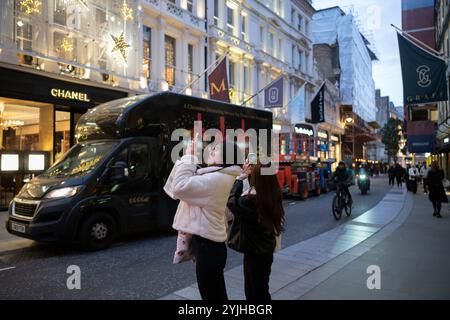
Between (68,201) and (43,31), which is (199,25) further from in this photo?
(68,201)

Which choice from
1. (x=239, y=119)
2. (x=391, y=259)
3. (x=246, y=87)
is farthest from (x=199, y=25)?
(x=391, y=259)

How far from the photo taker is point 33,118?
13.7 metres

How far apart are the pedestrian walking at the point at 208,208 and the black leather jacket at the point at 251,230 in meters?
0.39

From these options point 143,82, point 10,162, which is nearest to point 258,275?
point 10,162

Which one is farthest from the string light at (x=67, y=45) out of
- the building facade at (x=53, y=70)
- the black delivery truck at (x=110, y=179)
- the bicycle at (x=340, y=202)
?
the bicycle at (x=340, y=202)

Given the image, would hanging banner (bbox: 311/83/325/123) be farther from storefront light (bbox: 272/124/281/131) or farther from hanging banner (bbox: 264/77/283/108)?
hanging banner (bbox: 264/77/283/108)

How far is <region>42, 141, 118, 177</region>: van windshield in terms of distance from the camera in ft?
23.3

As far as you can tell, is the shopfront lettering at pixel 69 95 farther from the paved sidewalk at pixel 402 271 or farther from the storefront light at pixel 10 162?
the paved sidewalk at pixel 402 271

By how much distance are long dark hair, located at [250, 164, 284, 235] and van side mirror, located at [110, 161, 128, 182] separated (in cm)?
433

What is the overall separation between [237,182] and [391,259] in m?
3.98

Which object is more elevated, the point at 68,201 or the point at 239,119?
the point at 239,119

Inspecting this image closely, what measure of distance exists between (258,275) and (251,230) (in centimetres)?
42

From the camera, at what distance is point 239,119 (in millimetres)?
10195

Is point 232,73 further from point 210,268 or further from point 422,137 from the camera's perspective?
point 210,268
